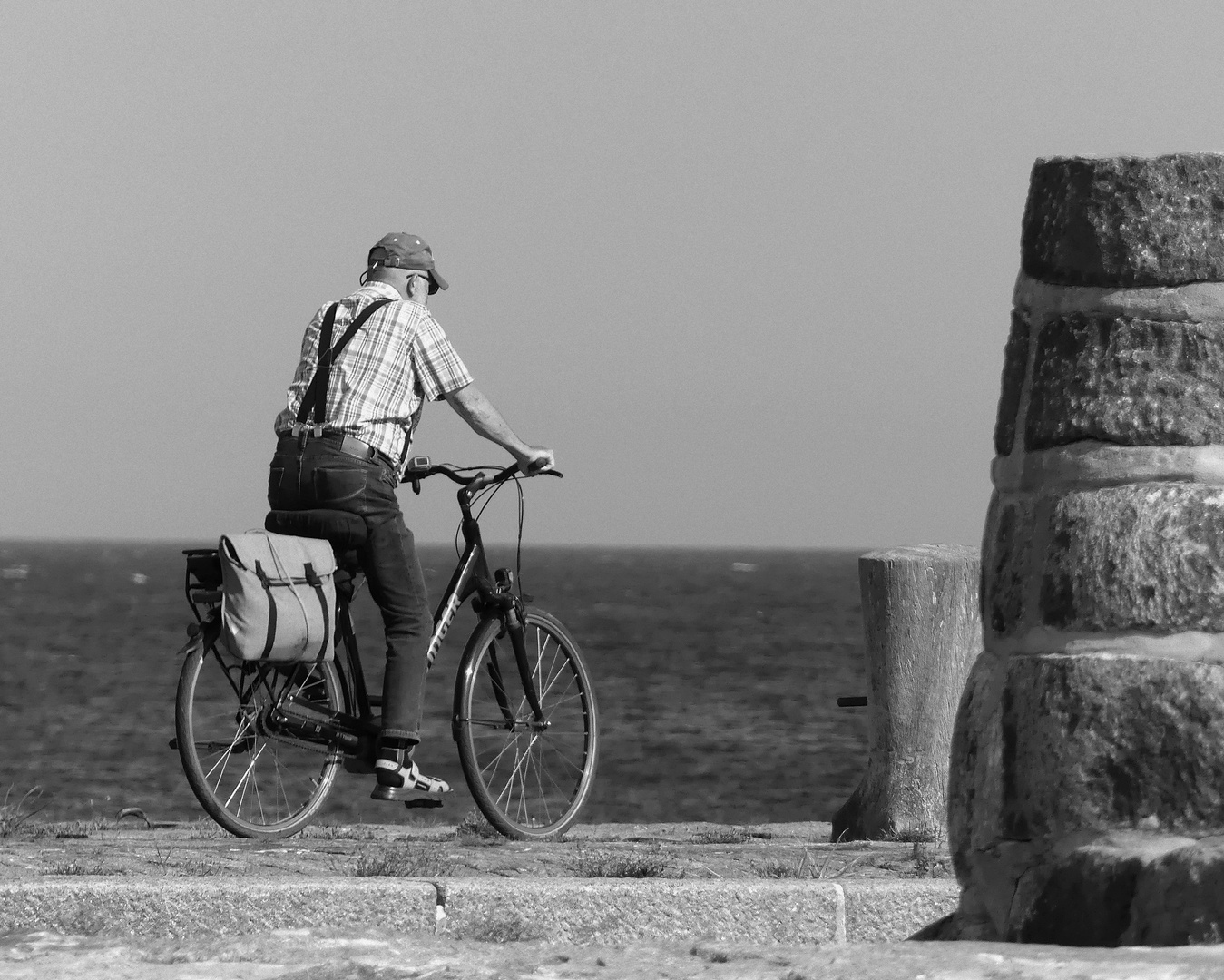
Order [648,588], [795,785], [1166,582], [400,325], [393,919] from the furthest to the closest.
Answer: [648,588] < [795,785] < [400,325] < [393,919] < [1166,582]

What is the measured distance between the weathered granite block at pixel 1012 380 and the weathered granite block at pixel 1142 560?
0.90 feet

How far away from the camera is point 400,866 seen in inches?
208

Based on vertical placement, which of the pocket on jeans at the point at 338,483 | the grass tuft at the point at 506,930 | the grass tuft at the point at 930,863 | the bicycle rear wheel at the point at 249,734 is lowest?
the grass tuft at the point at 930,863

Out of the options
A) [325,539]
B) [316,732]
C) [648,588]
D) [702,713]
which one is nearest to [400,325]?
[325,539]

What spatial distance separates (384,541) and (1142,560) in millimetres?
3549

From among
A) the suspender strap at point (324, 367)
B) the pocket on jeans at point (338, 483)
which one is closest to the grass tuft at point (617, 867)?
the pocket on jeans at point (338, 483)

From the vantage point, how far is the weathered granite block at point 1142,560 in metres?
3.13

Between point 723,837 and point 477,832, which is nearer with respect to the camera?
point 477,832

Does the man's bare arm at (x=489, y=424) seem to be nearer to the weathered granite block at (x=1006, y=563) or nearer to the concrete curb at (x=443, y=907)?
the concrete curb at (x=443, y=907)

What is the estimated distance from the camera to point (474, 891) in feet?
15.6

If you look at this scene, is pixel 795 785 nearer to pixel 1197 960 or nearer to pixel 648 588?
pixel 1197 960

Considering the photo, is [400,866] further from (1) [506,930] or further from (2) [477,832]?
(2) [477,832]

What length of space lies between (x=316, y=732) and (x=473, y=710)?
71 cm

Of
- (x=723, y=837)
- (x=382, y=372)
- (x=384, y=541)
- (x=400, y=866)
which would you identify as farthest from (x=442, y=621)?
(x=400, y=866)
